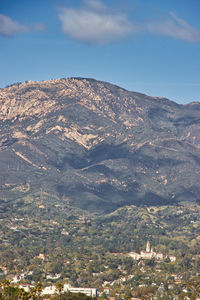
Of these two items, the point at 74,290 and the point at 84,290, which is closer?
the point at 74,290

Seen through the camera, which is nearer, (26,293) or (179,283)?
(26,293)

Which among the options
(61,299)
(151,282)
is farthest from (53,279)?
(61,299)

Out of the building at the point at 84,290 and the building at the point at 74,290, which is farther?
the building at the point at 84,290

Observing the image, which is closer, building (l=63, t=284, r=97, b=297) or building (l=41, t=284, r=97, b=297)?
building (l=41, t=284, r=97, b=297)

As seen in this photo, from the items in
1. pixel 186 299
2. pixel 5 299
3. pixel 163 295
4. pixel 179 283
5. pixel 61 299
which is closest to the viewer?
pixel 5 299

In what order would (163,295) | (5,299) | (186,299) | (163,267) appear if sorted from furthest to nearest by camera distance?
(163,267), (163,295), (186,299), (5,299)

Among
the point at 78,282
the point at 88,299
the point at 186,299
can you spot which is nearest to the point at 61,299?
the point at 88,299

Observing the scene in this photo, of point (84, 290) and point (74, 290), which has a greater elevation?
point (84, 290)

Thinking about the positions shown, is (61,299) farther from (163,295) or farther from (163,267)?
(163,267)

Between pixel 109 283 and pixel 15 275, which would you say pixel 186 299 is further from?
pixel 15 275
